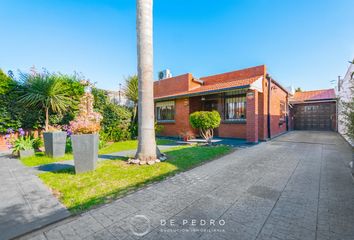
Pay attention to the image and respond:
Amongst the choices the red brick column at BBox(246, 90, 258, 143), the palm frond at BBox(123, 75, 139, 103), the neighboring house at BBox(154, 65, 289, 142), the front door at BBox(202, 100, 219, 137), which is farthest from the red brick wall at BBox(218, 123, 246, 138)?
the palm frond at BBox(123, 75, 139, 103)

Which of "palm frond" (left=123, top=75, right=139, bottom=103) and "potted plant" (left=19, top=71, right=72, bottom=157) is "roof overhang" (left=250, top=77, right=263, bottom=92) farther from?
"potted plant" (left=19, top=71, right=72, bottom=157)

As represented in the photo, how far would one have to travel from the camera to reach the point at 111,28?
934 centimetres

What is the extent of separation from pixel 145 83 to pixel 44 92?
515 cm

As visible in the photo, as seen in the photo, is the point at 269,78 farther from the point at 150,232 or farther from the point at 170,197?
the point at 150,232

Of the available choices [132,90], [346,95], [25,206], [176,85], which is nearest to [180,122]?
Result: [176,85]

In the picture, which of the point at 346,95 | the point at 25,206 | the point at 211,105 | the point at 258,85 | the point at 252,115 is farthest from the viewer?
the point at 211,105

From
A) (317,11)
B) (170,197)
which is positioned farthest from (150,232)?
(317,11)

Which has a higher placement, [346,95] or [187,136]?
[346,95]

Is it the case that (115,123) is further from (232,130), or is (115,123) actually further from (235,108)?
(235,108)

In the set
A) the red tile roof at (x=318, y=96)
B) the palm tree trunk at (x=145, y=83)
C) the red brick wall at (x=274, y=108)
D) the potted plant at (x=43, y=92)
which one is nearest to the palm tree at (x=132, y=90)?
the potted plant at (x=43, y=92)

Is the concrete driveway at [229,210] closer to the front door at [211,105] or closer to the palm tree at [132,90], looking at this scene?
the front door at [211,105]

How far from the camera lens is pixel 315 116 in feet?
59.3

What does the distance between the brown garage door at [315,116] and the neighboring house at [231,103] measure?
27.6 ft

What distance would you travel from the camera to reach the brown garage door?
1715 cm
